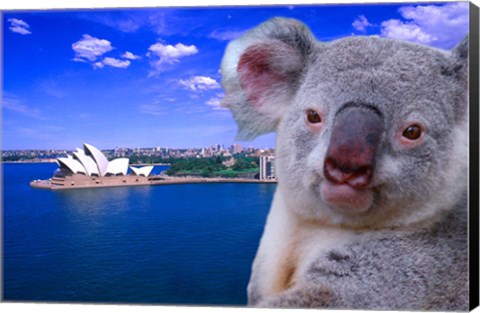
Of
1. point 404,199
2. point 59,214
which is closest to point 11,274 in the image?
point 59,214

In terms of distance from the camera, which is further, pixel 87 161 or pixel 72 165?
pixel 72 165

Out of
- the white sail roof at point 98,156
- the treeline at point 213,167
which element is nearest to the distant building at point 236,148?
the treeline at point 213,167

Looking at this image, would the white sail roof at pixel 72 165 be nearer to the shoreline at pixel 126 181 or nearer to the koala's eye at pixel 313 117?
the shoreline at pixel 126 181

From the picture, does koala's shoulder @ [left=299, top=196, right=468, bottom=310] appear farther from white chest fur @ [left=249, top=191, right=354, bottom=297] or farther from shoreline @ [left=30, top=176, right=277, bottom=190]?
shoreline @ [left=30, top=176, right=277, bottom=190]

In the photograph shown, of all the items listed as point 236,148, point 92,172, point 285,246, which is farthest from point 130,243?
point 285,246

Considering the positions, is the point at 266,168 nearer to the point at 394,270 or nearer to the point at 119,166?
the point at 119,166

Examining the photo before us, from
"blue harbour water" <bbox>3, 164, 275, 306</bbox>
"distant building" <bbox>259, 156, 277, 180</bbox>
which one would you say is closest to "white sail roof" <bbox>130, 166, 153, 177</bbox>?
"blue harbour water" <bbox>3, 164, 275, 306</bbox>
